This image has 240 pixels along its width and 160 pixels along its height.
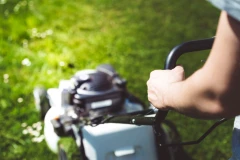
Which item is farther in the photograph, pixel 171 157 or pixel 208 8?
pixel 208 8

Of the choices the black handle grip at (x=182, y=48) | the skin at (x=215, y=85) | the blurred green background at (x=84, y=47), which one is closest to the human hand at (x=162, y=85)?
the skin at (x=215, y=85)

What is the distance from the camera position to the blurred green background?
225 centimetres

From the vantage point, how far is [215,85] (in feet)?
2.58

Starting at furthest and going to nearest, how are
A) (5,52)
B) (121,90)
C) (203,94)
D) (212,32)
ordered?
(212,32)
(5,52)
(121,90)
(203,94)

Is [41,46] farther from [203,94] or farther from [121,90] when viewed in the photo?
[203,94]

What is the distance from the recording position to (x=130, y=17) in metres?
3.40

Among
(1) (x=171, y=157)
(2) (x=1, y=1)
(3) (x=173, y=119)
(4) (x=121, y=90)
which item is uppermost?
(2) (x=1, y=1)

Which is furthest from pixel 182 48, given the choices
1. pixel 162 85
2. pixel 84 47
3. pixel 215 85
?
pixel 84 47

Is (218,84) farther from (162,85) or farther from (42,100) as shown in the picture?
(42,100)

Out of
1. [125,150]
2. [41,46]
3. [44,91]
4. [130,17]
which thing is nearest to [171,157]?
[125,150]

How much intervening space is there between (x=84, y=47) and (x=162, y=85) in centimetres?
208

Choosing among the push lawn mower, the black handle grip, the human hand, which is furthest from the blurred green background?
the human hand

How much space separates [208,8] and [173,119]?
1.55 meters

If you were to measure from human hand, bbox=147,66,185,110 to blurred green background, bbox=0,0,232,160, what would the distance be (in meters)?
1.24
